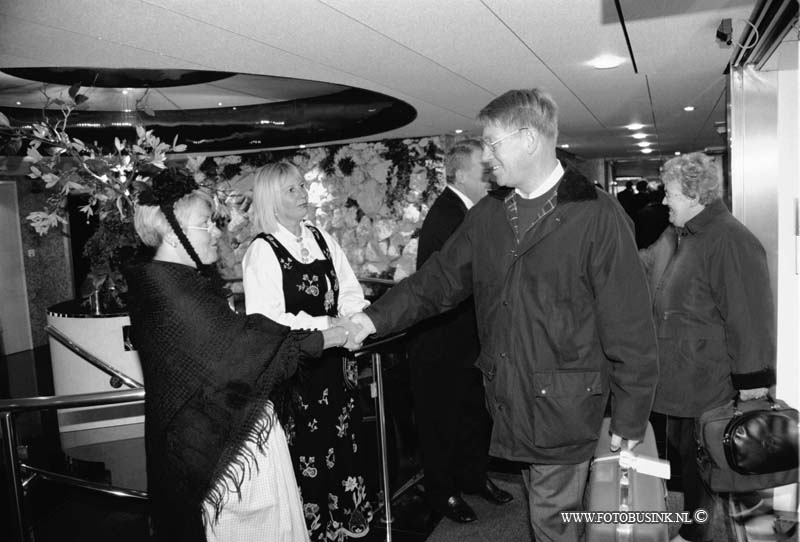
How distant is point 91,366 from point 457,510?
2.94 metres

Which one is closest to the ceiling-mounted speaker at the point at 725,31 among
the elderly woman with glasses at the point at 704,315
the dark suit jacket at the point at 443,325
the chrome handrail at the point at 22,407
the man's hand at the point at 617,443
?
the elderly woman with glasses at the point at 704,315

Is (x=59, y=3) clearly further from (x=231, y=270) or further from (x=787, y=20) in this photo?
(x=231, y=270)

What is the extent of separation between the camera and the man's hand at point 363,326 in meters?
2.50

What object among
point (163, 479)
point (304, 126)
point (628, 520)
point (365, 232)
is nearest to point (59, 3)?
point (163, 479)

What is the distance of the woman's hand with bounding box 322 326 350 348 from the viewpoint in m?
2.40

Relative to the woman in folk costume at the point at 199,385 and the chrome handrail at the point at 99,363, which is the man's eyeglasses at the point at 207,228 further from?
the chrome handrail at the point at 99,363

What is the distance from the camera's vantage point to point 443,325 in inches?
129

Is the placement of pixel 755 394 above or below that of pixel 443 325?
below

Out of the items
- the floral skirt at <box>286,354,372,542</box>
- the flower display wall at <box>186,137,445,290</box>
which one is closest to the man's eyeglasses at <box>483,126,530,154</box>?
the floral skirt at <box>286,354,372,542</box>

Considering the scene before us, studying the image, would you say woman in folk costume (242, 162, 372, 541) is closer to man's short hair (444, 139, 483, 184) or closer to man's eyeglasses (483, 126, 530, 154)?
man's short hair (444, 139, 483, 184)

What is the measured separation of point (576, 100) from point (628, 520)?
5.61 metres

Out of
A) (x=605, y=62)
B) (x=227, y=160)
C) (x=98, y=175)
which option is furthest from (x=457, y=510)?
(x=227, y=160)

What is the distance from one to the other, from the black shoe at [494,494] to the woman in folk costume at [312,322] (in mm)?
768

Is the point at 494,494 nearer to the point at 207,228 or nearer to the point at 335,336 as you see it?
the point at 335,336
